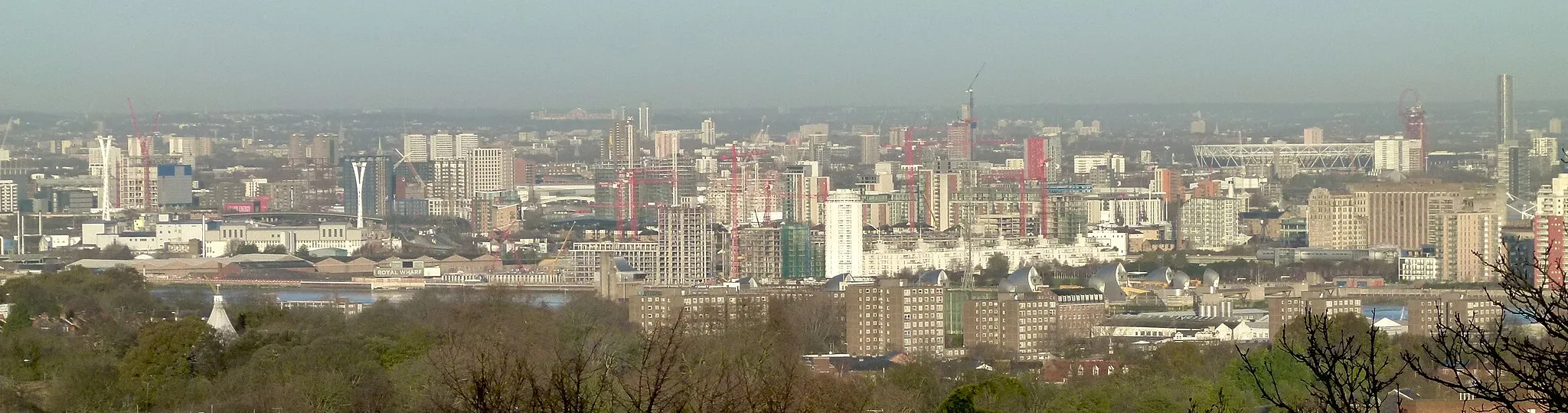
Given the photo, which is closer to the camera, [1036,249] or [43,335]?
[43,335]

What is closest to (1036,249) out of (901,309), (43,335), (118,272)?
(901,309)

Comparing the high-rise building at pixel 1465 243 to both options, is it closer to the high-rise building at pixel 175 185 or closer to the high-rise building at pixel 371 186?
the high-rise building at pixel 371 186

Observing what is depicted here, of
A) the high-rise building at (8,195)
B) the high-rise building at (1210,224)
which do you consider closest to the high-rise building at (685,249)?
the high-rise building at (1210,224)

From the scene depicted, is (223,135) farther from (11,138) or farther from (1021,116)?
(1021,116)

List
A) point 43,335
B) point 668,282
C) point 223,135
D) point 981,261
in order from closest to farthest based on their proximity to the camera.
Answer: point 43,335
point 668,282
point 981,261
point 223,135

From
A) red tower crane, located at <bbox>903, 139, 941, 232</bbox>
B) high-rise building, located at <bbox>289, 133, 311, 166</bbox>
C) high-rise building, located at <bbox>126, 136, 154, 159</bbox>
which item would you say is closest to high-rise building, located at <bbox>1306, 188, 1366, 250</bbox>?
red tower crane, located at <bbox>903, 139, 941, 232</bbox>

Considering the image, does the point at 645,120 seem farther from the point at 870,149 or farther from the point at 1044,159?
the point at 1044,159

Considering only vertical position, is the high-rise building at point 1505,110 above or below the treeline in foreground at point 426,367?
above
